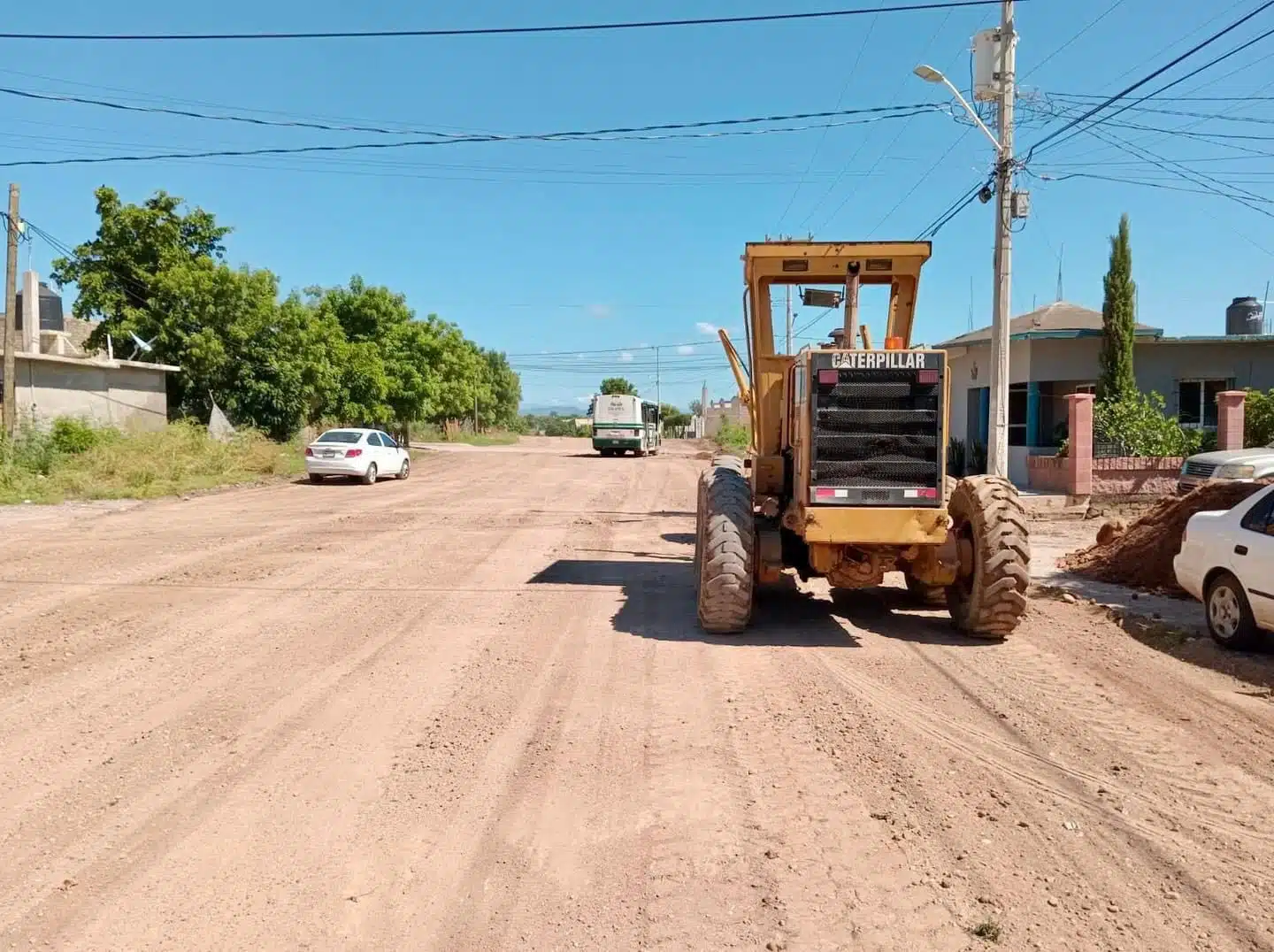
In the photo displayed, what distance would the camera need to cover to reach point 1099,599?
10.0 metres

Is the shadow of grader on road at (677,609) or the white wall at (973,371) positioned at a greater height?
the white wall at (973,371)

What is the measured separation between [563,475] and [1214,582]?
2251 centimetres

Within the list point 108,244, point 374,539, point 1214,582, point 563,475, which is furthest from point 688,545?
point 108,244

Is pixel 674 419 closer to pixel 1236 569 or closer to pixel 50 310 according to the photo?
pixel 50 310

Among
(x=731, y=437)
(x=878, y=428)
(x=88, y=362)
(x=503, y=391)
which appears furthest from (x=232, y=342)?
(x=503, y=391)

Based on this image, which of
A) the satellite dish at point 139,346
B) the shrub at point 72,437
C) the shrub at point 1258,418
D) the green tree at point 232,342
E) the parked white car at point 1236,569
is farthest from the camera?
the green tree at point 232,342

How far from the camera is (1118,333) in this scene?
70.6ft

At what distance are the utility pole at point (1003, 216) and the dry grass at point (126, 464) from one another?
17724 millimetres

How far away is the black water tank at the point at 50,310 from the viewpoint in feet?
106

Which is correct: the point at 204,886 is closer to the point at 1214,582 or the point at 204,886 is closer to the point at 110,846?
the point at 110,846

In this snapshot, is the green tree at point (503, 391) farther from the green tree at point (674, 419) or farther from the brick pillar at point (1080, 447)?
the brick pillar at point (1080, 447)

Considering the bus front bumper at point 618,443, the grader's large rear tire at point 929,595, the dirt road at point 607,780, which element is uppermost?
the bus front bumper at point 618,443

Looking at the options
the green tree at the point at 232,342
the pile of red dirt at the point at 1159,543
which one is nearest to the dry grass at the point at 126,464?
the green tree at the point at 232,342

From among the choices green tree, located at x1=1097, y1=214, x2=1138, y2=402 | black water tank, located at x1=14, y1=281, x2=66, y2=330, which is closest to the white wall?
green tree, located at x1=1097, y1=214, x2=1138, y2=402
